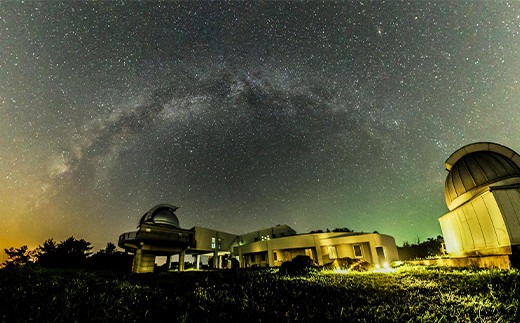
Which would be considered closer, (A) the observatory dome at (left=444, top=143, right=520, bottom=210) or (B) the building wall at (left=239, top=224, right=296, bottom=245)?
(A) the observatory dome at (left=444, top=143, right=520, bottom=210)

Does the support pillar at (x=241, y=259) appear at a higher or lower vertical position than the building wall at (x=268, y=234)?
lower

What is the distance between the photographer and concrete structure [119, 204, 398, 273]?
28.9 m

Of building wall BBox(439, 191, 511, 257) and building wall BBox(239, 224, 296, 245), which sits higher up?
building wall BBox(239, 224, 296, 245)

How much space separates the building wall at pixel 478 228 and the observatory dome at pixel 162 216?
35247 mm

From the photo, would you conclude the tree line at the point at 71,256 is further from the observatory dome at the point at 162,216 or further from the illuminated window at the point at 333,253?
the illuminated window at the point at 333,253

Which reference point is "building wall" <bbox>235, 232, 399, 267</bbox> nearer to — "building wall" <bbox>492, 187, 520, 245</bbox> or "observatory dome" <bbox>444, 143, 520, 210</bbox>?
"observatory dome" <bbox>444, 143, 520, 210</bbox>

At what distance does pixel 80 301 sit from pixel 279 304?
4.50m

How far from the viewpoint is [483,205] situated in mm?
15125

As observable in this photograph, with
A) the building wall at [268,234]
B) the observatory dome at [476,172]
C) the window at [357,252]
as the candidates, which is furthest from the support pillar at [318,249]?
the observatory dome at [476,172]

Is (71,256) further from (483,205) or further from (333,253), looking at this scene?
(483,205)

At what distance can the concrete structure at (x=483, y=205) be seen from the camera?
13.7m

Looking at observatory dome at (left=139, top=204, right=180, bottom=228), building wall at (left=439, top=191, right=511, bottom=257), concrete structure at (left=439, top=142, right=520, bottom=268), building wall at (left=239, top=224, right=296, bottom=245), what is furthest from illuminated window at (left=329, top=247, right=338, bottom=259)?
observatory dome at (left=139, top=204, right=180, bottom=228)

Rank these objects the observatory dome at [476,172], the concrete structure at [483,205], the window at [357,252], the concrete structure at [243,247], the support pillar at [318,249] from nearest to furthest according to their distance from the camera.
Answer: the concrete structure at [483,205] < the observatory dome at [476,172] < the concrete structure at [243,247] < the window at [357,252] < the support pillar at [318,249]

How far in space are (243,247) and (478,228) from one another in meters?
39.2
